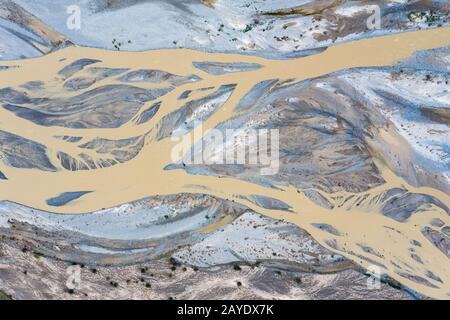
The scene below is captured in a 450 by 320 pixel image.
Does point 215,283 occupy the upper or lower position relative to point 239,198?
lower

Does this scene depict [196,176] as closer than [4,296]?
No

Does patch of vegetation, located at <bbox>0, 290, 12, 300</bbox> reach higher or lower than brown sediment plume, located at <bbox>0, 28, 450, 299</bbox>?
lower

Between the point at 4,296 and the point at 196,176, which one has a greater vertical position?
the point at 196,176

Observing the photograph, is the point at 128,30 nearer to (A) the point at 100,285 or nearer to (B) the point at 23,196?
(B) the point at 23,196

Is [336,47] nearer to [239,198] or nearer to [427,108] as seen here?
[427,108]

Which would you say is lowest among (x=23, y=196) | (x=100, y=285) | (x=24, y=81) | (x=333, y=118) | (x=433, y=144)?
(x=100, y=285)

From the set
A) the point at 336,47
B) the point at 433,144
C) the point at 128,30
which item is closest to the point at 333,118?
the point at 336,47

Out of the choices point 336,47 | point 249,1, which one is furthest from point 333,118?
point 249,1
